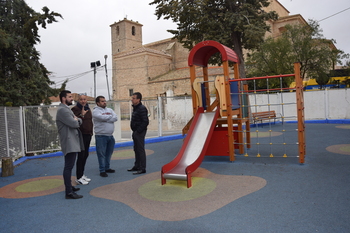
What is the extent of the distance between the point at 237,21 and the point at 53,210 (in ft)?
43.8

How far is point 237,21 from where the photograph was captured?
1464 centimetres

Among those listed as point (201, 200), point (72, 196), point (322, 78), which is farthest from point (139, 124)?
point (322, 78)

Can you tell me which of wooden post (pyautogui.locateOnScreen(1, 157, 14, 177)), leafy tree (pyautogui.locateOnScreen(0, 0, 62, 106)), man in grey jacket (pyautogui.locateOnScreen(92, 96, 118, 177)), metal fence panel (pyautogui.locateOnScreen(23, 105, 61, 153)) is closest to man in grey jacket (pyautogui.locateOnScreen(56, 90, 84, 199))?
man in grey jacket (pyautogui.locateOnScreen(92, 96, 118, 177))

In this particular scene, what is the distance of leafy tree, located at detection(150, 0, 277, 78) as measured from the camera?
14.8m

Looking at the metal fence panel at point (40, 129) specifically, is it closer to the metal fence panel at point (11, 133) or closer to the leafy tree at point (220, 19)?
the metal fence panel at point (11, 133)

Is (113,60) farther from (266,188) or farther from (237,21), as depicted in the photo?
(266,188)

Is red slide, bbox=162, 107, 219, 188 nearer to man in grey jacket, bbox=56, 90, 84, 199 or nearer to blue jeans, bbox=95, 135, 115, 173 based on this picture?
blue jeans, bbox=95, 135, 115, 173

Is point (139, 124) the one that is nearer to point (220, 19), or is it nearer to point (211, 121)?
point (211, 121)

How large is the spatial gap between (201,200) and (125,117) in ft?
30.5

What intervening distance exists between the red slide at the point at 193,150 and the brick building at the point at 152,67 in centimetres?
2869

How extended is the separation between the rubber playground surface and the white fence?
1.60 metres

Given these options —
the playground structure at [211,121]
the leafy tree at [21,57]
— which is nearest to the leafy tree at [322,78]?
the playground structure at [211,121]

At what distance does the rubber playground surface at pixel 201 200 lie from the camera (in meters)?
3.53

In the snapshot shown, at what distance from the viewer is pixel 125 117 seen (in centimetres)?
1320
